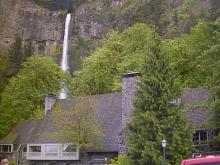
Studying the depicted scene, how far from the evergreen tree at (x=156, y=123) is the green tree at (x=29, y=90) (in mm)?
27623

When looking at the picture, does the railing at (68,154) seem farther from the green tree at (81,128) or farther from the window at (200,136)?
the window at (200,136)

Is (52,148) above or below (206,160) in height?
above

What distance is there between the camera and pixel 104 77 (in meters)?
57.6

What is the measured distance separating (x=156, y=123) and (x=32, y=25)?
220 ft

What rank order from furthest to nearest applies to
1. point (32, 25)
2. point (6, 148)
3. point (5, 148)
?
point (32, 25)
point (5, 148)
point (6, 148)

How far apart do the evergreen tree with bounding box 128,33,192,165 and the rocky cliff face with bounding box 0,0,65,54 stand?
192ft

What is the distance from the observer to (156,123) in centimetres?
2675

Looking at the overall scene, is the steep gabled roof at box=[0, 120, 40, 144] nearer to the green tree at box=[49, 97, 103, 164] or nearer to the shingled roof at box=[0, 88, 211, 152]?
the shingled roof at box=[0, 88, 211, 152]

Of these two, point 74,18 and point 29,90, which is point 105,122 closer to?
point 29,90

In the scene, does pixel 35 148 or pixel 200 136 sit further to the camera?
pixel 35 148

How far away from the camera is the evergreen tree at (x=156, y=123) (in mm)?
26438

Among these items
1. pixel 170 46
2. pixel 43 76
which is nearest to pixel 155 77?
pixel 170 46

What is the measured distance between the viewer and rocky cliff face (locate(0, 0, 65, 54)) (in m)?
87.5

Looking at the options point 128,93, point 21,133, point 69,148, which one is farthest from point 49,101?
point 128,93
